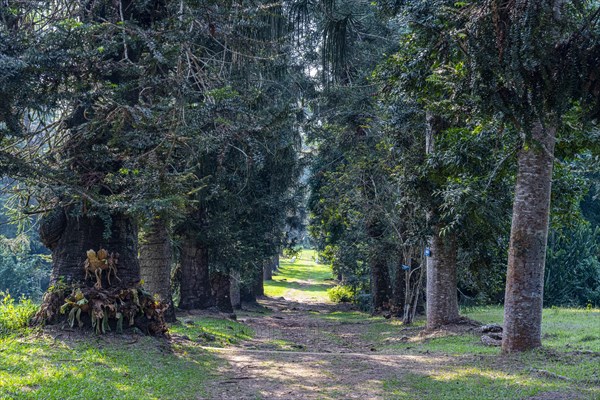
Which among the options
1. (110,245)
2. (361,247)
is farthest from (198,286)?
(110,245)

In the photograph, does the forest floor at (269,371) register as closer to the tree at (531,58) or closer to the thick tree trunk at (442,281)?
the thick tree trunk at (442,281)

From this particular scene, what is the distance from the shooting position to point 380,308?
24547 mm

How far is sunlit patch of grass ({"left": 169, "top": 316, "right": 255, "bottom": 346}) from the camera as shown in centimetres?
1373

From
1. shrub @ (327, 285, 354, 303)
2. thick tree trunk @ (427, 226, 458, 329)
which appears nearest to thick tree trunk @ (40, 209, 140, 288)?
thick tree trunk @ (427, 226, 458, 329)

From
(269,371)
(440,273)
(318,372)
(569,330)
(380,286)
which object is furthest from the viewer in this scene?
(380,286)

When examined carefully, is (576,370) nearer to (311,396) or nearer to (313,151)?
(311,396)

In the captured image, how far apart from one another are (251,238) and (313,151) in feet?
16.6

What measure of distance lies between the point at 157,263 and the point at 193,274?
206 inches

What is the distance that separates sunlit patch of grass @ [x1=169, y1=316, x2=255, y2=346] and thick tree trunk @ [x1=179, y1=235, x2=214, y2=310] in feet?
5.10

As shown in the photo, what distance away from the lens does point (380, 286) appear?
24.5m

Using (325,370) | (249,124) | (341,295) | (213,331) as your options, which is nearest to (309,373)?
(325,370)

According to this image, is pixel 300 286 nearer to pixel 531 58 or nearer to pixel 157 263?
pixel 157 263

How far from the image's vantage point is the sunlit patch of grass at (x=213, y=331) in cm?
1373

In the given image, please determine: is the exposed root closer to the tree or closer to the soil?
the soil
